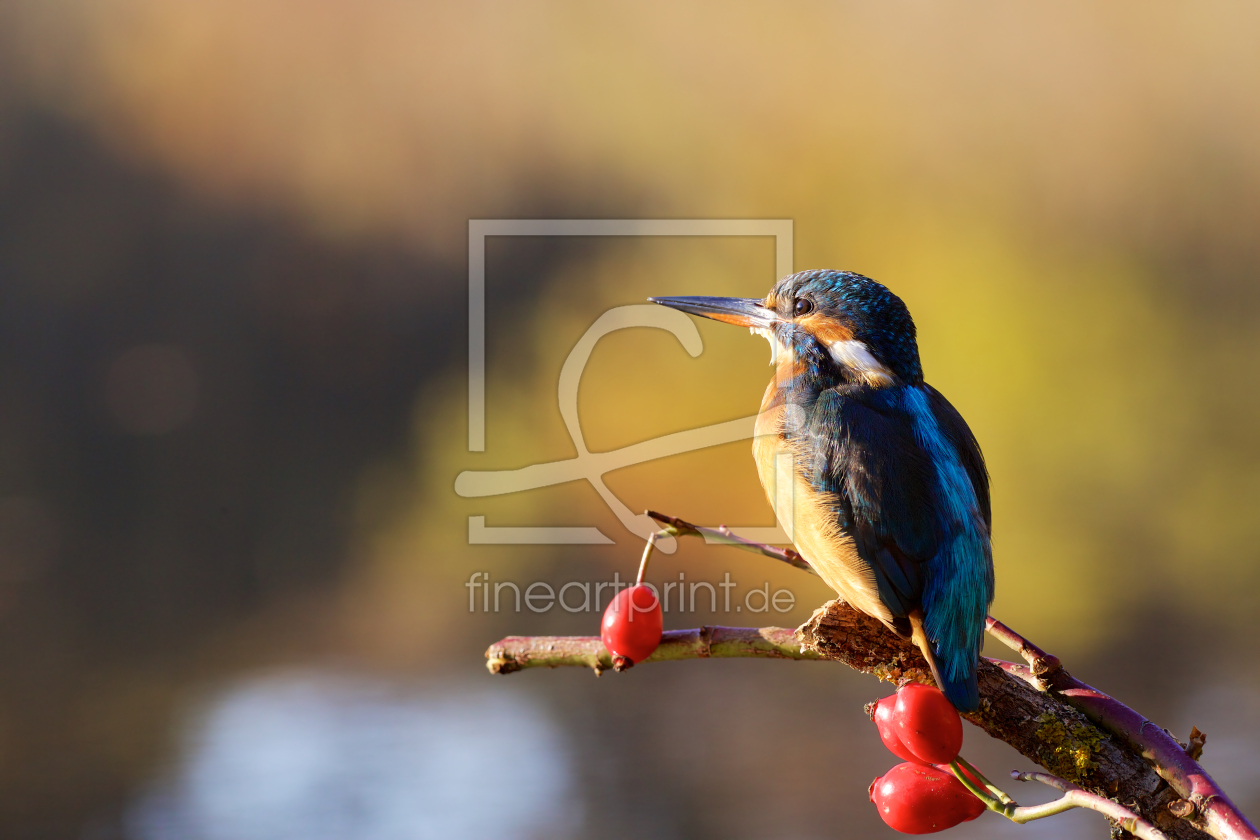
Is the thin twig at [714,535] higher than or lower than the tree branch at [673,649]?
higher

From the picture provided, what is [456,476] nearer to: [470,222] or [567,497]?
[567,497]

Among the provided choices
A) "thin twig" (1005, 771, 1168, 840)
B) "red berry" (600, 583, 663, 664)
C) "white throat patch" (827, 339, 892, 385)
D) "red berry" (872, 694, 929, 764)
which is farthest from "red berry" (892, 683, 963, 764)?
"white throat patch" (827, 339, 892, 385)

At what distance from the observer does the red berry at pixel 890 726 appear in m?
0.67

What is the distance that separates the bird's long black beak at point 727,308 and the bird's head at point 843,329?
2 centimetres

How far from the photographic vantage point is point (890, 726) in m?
0.67

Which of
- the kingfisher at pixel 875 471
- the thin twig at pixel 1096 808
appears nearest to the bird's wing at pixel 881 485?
the kingfisher at pixel 875 471

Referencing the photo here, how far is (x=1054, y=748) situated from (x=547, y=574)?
2171mm

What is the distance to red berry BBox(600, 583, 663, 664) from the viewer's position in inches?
31.9

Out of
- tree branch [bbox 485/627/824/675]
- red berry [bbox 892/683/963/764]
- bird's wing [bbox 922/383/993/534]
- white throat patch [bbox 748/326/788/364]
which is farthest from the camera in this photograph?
white throat patch [bbox 748/326/788/364]

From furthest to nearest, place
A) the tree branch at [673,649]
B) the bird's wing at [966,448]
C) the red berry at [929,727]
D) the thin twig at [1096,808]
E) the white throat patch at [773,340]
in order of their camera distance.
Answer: the white throat patch at [773,340] → the bird's wing at [966,448] → the tree branch at [673,649] → the red berry at [929,727] → the thin twig at [1096,808]

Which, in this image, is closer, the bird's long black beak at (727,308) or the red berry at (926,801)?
the red berry at (926,801)

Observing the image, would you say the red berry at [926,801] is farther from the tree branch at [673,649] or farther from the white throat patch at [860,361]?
the white throat patch at [860,361]

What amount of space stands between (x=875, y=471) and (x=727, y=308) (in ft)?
1.10

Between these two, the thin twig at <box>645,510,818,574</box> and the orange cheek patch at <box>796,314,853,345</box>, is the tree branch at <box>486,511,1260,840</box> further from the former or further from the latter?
the orange cheek patch at <box>796,314,853,345</box>
